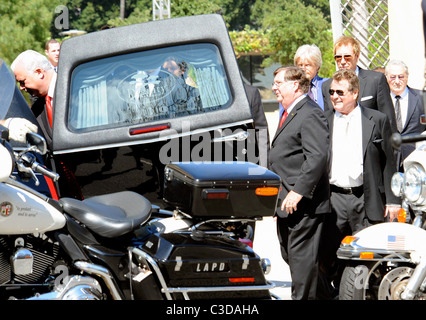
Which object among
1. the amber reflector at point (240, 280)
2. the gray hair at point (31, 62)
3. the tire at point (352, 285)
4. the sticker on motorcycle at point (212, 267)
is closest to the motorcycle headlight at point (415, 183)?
the tire at point (352, 285)

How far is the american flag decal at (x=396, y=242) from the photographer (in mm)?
4535

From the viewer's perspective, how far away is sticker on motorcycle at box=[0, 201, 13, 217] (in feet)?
12.5

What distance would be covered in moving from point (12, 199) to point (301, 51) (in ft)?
11.3

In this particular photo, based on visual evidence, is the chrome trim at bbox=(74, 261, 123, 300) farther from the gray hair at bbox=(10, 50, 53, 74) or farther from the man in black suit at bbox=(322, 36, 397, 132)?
the man in black suit at bbox=(322, 36, 397, 132)

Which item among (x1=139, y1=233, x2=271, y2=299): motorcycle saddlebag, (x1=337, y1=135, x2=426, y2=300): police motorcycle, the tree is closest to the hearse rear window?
(x1=139, y1=233, x2=271, y2=299): motorcycle saddlebag

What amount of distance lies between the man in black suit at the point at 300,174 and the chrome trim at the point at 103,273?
1656mm

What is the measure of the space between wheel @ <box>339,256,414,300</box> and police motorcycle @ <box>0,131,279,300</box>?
65 centimetres

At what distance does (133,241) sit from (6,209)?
70 centimetres

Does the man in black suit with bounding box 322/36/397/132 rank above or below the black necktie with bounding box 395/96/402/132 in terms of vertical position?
above

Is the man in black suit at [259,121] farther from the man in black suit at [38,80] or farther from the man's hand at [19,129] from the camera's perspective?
the man's hand at [19,129]

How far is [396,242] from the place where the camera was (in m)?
4.56

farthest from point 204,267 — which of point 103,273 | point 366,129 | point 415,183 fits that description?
point 366,129

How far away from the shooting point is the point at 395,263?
4605 mm

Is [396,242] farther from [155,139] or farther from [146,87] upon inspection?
[146,87]
